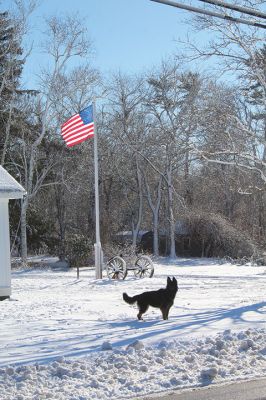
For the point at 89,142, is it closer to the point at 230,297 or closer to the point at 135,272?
the point at 135,272

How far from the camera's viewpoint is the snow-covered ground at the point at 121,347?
6.47 metres

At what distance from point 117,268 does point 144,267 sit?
1.23 metres

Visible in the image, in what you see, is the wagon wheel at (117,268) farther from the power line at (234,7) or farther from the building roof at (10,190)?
the power line at (234,7)

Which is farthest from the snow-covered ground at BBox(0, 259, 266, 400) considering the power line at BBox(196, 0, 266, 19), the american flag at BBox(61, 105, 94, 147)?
the american flag at BBox(61, 105, 94, 147)

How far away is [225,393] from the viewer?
247 inches

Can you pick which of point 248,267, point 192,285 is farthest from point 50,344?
point 248,267

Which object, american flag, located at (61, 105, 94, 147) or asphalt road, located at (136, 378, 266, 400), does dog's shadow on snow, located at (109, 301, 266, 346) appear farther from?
american flag, located at (61, 105, 94, 147)

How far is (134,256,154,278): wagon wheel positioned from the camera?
20812mm

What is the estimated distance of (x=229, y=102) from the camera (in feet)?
68.9

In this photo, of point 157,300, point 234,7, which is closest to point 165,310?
point 157,300

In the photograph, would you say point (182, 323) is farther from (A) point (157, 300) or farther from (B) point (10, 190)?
(B) point (10, 190)

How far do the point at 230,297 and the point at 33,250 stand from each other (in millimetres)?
26907

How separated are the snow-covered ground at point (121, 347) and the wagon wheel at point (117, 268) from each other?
6090 millimetres

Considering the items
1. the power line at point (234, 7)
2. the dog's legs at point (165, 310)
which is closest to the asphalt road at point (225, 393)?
the dog's legs at point (165, 310)
